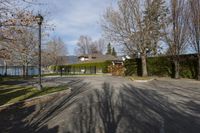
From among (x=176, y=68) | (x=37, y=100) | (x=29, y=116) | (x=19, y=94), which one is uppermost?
(x=176, y=68)

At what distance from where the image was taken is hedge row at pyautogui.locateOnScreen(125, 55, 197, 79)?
103ft

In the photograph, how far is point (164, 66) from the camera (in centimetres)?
3572

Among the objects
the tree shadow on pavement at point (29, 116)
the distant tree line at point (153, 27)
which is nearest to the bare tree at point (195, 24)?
the distant tree line at point (153, 27)

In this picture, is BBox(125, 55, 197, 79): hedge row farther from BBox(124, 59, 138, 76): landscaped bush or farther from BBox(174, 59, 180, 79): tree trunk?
BBox(174, 59, 180, 79): tree trunk

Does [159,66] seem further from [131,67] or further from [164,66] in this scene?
[131,67]

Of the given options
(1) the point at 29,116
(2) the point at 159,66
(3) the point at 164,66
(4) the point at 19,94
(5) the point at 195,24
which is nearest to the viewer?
(1) the point at 29,116

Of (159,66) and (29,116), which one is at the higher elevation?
(159,66)

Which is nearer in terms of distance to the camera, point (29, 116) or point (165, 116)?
point (165, 116)

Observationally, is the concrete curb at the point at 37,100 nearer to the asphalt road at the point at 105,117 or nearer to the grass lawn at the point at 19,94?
the asphalt road at the point at 105,117

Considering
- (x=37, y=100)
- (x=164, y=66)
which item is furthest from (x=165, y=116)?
(x=164, y=66)

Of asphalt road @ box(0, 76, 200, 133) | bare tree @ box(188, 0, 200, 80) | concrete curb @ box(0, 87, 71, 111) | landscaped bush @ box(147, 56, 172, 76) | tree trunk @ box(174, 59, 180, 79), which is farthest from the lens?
landscaped bush @ box(147, 56, 172, 76)

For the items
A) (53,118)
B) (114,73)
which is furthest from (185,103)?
(114,73)

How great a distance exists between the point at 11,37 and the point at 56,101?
381 centimetres

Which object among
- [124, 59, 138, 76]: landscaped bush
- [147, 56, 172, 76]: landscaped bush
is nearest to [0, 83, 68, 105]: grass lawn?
[147, 56, 172, 76]: landscaped bush
